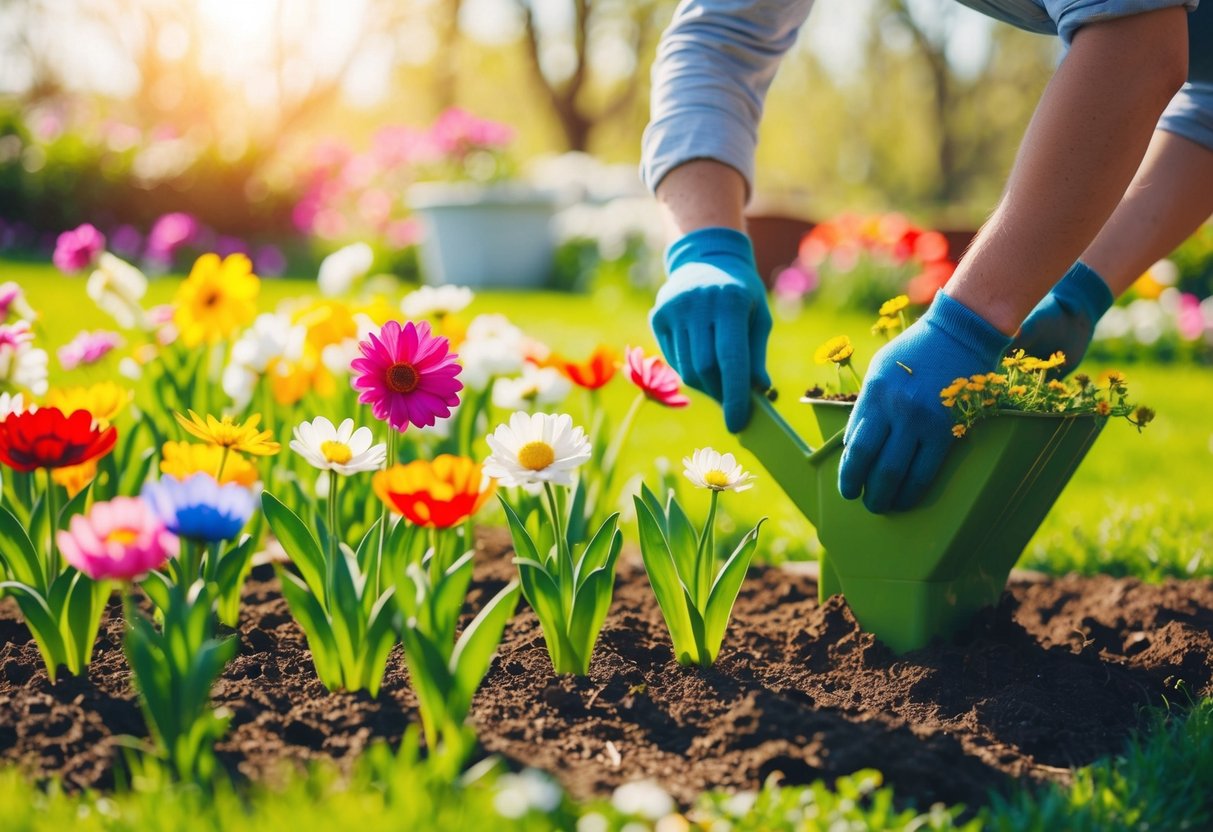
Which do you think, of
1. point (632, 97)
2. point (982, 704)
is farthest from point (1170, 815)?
point (632, 97)

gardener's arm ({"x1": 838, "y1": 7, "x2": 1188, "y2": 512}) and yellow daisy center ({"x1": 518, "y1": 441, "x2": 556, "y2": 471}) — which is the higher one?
gardener's arm ({"x1": 838, "y1": 7, "x2": 1188, "y2": 512})

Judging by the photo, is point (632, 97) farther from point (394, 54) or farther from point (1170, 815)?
point (1170, 815)

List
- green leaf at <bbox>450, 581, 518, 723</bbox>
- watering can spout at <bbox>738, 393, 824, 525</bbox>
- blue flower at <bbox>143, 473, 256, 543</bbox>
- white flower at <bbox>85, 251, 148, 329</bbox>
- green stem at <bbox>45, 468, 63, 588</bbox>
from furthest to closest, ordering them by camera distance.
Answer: white flower at <bbox>85, 251, 148, 329</bbox> < watering can spout at <bbox>738, 393, 824, 525</bbox> < green stem at <bbox>45, 468, 63, 588</bbox> < green leaf at <bbox>450, 581, 518, 723</bbox> < blue flower at <bbox>143, 473, 256, 543</bbox>

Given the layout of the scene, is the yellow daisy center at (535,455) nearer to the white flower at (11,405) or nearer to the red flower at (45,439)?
the red flower at (45,439)

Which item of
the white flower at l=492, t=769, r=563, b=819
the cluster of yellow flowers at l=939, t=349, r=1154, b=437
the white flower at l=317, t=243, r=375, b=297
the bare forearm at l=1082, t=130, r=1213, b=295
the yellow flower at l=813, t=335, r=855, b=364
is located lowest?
the white flower at l=492, t=769, r=563, b=819

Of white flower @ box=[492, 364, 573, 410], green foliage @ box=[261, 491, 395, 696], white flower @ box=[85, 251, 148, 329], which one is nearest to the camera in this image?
green foliage @ box=[261, 491, 395, 696]

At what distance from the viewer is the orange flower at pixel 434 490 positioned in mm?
1235

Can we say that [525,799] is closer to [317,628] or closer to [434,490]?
[434,490]

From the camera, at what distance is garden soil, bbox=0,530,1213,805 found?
1.29 m

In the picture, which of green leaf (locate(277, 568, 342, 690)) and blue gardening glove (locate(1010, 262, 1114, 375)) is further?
blue gardening glove (locate(1010, 262, 1114, 375))

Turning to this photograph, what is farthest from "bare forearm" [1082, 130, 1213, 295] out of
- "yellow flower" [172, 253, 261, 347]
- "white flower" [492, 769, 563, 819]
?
"yellow flower" [172, 253, 261, 347]

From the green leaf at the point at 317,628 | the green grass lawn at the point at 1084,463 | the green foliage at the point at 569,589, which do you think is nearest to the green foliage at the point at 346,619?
the green leaf at the point at 317,628

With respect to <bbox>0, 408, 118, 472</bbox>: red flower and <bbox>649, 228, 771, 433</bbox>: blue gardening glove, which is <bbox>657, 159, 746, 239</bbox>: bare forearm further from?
<bbox>0, 408, 118, 472</bbox>: red flower

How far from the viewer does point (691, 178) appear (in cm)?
205
